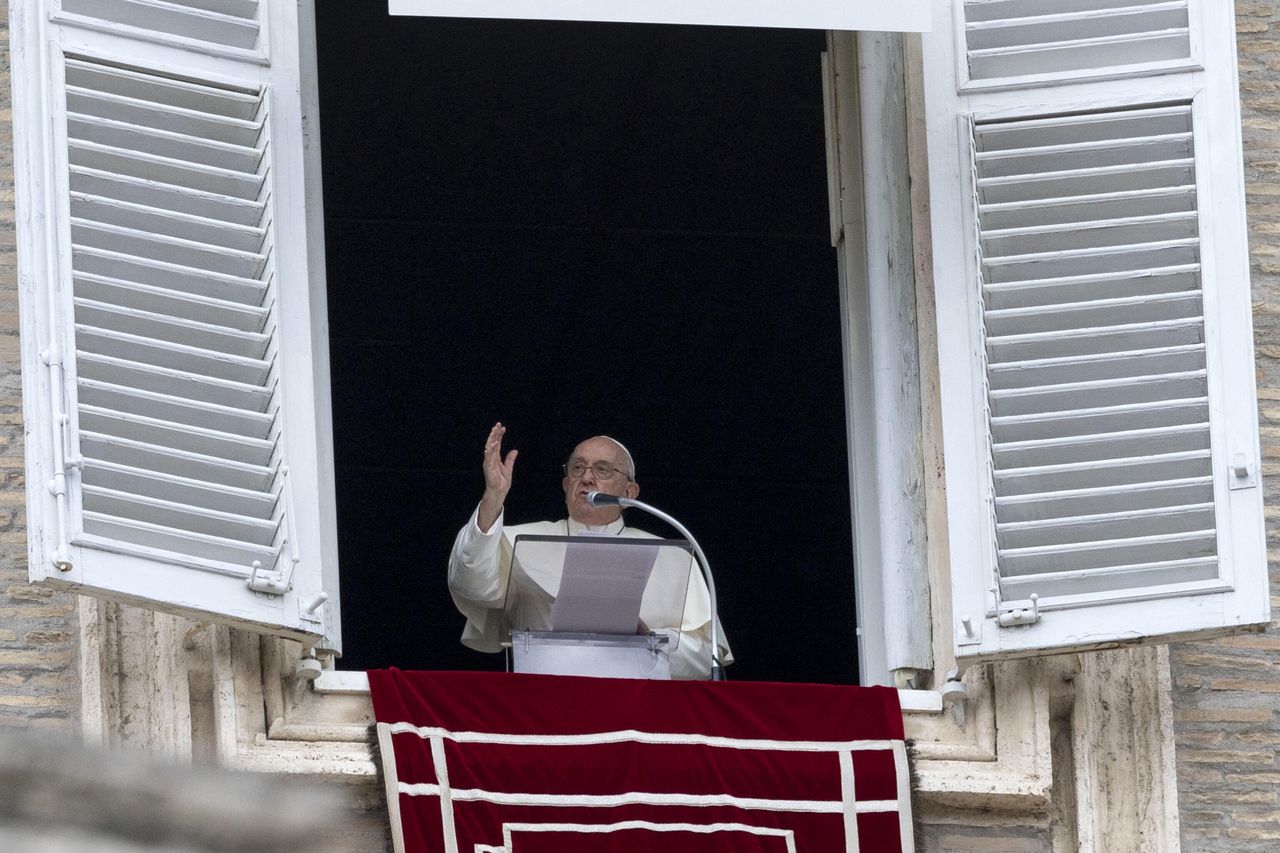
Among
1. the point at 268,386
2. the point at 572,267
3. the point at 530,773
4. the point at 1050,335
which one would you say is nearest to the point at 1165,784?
the point at 1050,335

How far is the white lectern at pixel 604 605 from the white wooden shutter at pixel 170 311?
446mm

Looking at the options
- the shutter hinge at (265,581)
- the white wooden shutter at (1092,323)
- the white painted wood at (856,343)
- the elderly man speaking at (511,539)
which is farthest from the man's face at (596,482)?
the shutter hinge at (265,581)

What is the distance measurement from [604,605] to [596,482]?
1.50 metres

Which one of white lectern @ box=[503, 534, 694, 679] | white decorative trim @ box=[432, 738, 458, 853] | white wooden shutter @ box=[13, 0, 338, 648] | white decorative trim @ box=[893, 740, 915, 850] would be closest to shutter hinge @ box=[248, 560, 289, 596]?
white wooden shutter @ box=[13, 0, 338, 648]

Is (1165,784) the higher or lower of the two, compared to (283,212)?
lower

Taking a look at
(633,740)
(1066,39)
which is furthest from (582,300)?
(633,740)

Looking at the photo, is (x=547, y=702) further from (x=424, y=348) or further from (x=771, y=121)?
(x=424, y=348)

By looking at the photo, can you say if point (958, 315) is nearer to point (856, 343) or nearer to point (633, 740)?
point (856, 343)

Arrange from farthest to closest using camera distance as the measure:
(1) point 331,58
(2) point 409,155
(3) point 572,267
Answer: (3) point 572,267
(2) point 409,155
(1) point 331,58

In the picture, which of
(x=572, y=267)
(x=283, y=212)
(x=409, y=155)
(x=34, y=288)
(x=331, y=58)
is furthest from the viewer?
(x=572, y=267)

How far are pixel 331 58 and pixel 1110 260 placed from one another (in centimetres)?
405

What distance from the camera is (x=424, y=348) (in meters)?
11.0

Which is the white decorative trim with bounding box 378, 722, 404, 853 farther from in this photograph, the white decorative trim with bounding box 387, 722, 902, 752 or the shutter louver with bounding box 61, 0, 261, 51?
the shutter louver with bounding box 61, 0, 261, 51

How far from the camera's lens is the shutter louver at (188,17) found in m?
5.85
